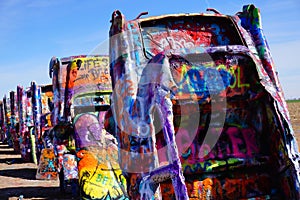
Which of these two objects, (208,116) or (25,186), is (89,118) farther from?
(25,186)

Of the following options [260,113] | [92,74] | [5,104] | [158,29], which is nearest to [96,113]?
[92,74]

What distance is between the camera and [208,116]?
4340 mm

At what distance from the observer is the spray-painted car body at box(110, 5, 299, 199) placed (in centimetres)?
408

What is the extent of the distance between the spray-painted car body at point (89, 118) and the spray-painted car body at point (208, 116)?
2.27 metres

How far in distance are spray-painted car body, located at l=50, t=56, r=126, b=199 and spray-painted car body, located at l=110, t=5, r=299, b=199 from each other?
89.2 inches

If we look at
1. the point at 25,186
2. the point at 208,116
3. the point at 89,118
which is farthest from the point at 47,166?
the point at 208,116

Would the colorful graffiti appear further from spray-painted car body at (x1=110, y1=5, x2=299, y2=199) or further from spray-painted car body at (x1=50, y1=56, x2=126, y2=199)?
spray-painted car body at (x1=110, y1=5, x2=299, y2=199)

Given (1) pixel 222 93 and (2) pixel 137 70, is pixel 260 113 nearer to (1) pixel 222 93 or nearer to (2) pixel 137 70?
(1) pixel 222 93

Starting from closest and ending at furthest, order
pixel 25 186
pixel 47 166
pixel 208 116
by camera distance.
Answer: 1. pixel 208 116
2. pixel 25 186
3. pixel 47 166

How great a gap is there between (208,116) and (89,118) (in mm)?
3463

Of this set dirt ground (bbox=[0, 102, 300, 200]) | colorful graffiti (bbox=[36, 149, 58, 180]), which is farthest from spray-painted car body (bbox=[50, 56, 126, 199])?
colorful graffiti (bbox=[36, 149, 58, 180])

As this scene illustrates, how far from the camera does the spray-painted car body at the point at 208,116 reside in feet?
13.4

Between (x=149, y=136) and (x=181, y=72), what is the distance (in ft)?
2.05

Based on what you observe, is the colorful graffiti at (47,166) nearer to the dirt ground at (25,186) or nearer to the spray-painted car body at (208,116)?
the dirt ground at (25,186)
